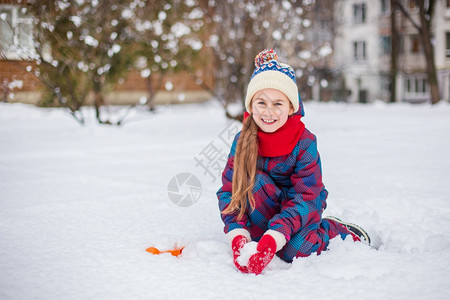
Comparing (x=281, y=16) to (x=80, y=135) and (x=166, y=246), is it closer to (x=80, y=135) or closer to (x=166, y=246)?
(x=80, y=135)

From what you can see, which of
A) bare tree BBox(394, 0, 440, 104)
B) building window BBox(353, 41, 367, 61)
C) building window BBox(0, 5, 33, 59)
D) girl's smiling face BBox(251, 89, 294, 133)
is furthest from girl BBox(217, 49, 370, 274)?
building window BBox(353, 41, 367, 61)

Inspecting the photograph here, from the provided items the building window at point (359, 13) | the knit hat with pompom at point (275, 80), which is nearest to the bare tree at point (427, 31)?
the building window at point (359, 13)

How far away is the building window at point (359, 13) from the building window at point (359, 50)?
1185mm

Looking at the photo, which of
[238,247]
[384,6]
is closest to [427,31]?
[384,6]

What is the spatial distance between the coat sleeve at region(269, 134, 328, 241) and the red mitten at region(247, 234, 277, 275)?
0.27ft

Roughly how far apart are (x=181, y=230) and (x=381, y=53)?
75.4 ft

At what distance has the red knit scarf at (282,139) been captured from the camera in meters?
1.72

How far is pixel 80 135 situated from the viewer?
6.03 metres

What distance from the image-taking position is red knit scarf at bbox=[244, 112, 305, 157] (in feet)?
5.64

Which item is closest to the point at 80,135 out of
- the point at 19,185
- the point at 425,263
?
the point at 19,185

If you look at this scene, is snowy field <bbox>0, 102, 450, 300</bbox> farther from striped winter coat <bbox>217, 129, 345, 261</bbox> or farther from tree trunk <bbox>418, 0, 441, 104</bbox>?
tree trunk <bbox>418, 0, 441, 104</bbox>

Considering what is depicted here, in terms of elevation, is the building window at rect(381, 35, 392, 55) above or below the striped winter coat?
above

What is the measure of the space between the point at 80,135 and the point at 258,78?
4.82 meters

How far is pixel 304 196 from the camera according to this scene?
169cm
